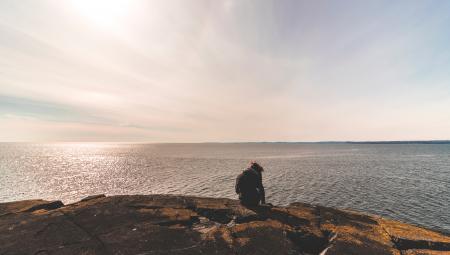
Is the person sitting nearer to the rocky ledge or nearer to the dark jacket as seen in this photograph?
the dark jacket

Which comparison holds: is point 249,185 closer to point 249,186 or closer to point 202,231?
point 249,186

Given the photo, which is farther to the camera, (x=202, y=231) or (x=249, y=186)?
(x=249, y=186)

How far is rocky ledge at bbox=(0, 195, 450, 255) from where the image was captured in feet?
23.7

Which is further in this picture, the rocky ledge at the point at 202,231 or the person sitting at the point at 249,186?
the person sitting at the point at 249,186

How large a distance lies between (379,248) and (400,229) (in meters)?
2.47

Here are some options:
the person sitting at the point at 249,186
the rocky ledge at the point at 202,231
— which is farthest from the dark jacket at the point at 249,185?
the rocky ledge at the point at 202,231

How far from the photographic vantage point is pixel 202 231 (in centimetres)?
863

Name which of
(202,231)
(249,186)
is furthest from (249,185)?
(202,231)

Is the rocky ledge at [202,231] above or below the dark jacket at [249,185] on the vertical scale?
below

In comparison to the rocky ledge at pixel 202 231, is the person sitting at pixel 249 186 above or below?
above

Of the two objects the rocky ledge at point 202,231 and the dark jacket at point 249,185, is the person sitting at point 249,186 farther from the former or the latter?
the rocky ledge at point 202,231

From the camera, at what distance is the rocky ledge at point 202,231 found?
7.21 meters

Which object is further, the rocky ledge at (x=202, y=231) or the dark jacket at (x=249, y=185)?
the dark jacket at (x=249, y=185)

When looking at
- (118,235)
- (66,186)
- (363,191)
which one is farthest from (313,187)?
(66,186)
